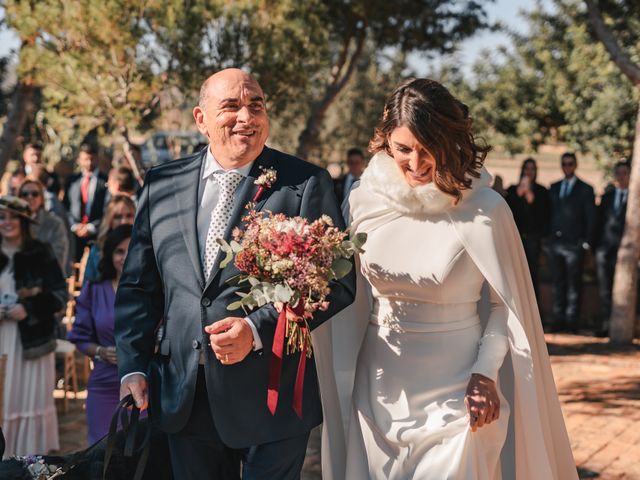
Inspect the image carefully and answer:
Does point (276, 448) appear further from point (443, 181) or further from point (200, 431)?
point (443, 181)

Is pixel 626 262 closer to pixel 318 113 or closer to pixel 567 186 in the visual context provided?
pixel 567 186

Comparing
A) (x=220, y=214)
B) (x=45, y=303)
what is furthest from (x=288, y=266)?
(x=45, y=303)

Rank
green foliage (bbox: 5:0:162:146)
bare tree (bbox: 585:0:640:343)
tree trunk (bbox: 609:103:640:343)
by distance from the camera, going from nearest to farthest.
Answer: green foliage (bbox: 5:0:162:146) → bare tree (bbox: 585:0:640:343) → tree trunk (bbox: 609:103:640:343)

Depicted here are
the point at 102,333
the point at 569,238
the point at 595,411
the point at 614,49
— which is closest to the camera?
the point at 102,333

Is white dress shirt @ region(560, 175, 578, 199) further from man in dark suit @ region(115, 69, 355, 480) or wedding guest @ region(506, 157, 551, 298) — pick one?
man in dark suit @ region(115, 69, 355, 480)

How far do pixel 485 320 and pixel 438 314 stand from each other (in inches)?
14.0

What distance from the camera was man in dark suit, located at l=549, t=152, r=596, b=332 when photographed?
12.1m

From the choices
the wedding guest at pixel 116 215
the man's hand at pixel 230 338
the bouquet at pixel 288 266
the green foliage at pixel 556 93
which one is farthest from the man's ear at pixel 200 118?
the green foliage at pixel 556 93

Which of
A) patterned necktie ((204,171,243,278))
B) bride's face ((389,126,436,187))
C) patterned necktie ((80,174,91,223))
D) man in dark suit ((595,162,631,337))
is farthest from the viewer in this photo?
patterned necktie ((80,174,91,223))

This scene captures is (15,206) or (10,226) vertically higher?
(15,206)

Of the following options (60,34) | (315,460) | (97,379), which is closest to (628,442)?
(315,460)

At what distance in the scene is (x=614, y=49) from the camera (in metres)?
10.9

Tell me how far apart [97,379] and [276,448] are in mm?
2454

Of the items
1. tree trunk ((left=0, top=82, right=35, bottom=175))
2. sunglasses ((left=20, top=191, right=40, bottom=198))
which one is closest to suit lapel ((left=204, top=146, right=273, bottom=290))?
sunglasses ((left=20, top=191, right=40, bottom=198))
